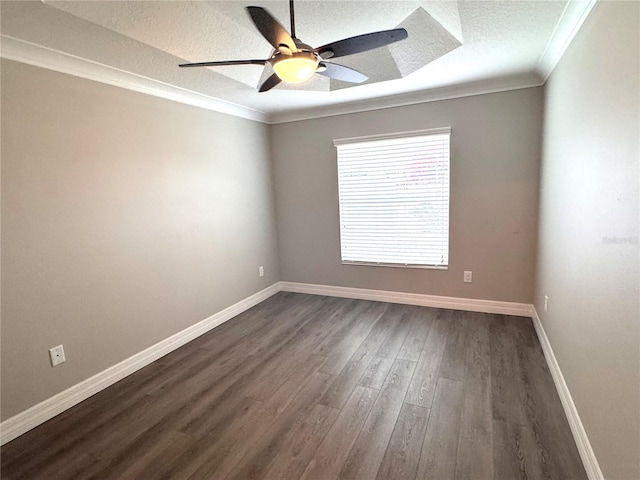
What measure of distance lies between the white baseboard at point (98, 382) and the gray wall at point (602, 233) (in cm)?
308

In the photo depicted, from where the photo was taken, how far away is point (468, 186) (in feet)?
11.3

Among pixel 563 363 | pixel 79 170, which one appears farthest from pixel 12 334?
pixel 563 363

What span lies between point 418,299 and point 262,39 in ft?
10.1

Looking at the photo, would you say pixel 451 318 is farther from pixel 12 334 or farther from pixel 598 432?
pixel 12 334

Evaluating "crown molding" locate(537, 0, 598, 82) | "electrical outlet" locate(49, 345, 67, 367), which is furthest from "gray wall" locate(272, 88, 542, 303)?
"electrical outlet" locate(49, 345, 67, 367)

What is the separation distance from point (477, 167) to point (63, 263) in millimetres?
3726

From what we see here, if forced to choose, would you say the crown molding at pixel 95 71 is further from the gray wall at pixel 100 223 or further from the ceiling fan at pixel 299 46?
the ceiling fan at pixel 299 46

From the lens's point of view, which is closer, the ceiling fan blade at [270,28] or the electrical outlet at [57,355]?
the ceiling fan blade at [270,28]

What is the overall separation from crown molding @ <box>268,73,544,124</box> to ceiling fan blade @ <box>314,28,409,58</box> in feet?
6.88

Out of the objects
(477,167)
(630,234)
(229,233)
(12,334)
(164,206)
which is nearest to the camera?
(630,234)

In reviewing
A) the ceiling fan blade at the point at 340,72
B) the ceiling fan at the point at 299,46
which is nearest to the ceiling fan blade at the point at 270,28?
the ceiling fan at the point at 299,46

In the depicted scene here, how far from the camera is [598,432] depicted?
1513 mm

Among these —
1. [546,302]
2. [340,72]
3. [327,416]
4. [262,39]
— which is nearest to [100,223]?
[262,39]

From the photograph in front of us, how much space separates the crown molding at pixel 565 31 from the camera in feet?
5.75
